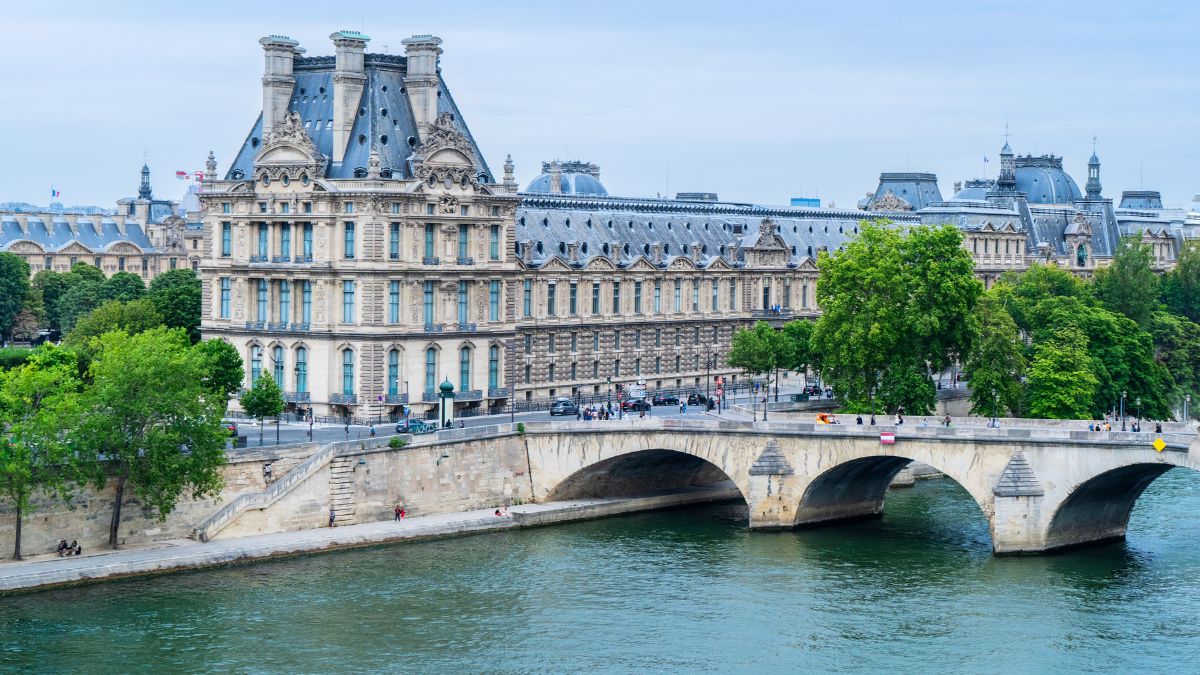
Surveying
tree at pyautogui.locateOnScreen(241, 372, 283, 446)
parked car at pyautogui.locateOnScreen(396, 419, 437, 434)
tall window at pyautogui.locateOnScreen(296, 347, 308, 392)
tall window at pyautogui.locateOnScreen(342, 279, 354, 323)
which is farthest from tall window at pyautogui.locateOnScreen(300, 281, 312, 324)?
parked car at pyautogui.locateOnScreen(396, 419, 437, 434)

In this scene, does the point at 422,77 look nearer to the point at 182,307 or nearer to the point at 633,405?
the point at 633,405

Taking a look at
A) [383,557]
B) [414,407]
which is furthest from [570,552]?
[414,407]

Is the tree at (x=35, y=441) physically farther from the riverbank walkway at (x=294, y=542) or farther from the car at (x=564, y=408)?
the car at (x=564, y=408)

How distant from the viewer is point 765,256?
455 ft

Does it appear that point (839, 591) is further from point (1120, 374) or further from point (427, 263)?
point (1120, 374)

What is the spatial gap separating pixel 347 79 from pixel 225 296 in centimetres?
1361

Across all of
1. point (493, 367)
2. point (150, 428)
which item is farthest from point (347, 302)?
point (150, 428)

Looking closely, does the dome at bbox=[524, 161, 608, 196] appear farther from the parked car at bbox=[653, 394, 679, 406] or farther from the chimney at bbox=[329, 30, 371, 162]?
the chimney at bbox=[329, 30, 371, 162]

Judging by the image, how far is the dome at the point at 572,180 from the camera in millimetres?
158375

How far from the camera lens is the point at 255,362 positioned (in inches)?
4269

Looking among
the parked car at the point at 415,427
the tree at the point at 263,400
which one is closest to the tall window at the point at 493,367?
the parked car at the point at 415,427

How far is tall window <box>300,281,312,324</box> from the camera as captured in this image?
106000mm

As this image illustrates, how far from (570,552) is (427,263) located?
23348 mm

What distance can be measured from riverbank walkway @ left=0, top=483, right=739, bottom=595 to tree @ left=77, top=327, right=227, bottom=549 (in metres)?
2.39
